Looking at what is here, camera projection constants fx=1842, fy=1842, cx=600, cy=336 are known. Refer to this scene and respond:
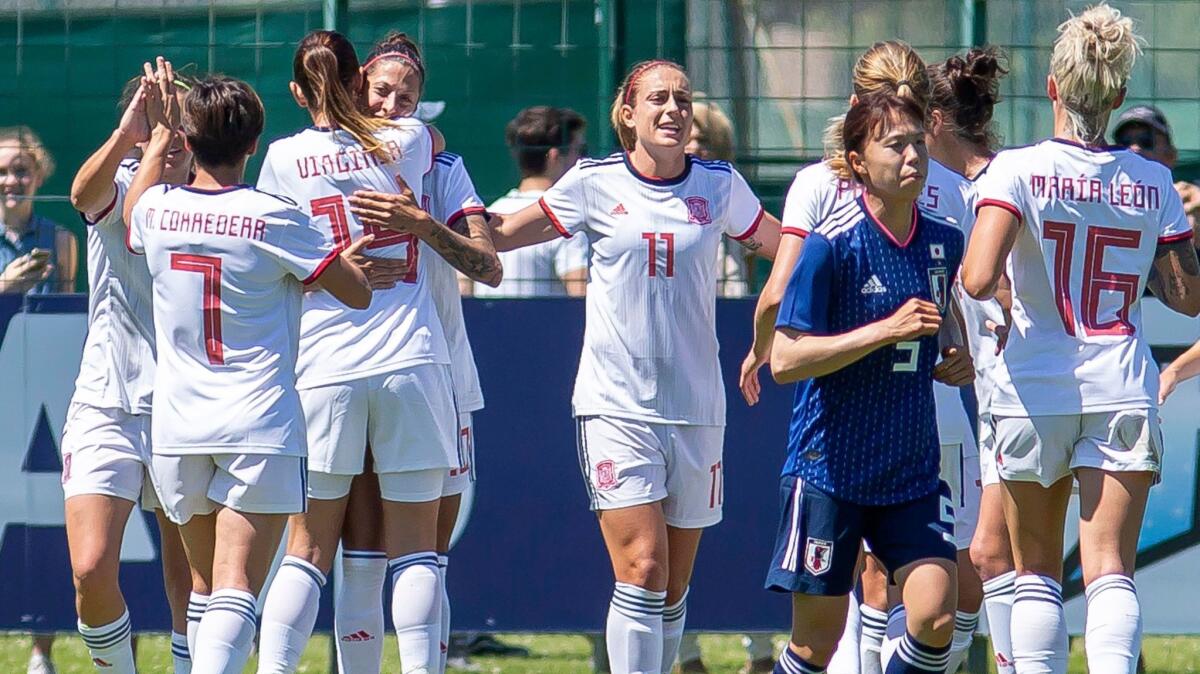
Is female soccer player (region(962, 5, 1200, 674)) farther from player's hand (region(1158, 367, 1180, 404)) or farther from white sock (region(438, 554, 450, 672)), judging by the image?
white sock (region(438, 554, 450, 672))

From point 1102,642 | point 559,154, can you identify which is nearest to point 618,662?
point 1102,642

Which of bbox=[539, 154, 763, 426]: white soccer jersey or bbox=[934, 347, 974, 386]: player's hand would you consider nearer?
bbox=[934, 347, 974, 386]: player's hand

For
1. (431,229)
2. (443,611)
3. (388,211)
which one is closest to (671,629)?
(443,611)

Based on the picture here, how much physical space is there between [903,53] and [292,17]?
2796 millimetres

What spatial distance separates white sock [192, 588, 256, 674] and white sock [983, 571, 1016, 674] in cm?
244

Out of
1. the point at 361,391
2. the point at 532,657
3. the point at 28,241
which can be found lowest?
the point at 532,657

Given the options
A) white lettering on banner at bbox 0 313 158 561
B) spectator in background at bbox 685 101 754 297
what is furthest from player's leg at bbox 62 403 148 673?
spectator in background at bbox 685 101 754 297

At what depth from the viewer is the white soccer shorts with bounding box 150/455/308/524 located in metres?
5.10

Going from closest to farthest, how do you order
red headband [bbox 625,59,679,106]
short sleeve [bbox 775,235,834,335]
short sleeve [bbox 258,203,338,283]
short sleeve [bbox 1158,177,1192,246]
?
short sleeve [bbox 775,235,834,335]
short sleeve [bbox 258,203,338,283]
short sleeve [bbox 1158,177,1192,246]
red headband [bbox 625,59,679,106]

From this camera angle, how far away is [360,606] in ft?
19.1

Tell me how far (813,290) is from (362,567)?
181cm

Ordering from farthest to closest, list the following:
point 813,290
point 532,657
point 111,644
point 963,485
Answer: point 532,657, point 963,485, point 111,644, point 813,290

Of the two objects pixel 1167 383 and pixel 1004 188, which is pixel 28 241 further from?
pixel 1167 383

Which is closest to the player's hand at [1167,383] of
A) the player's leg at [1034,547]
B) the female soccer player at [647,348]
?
the player's leg at [1034,547]
